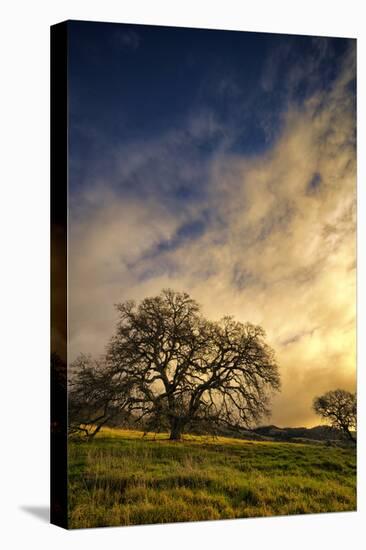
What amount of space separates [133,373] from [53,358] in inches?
31.1

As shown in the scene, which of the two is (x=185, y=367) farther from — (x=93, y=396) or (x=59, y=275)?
(x=59, y=275)

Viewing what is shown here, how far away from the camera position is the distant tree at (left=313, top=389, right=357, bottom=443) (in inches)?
627

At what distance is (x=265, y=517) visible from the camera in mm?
15414

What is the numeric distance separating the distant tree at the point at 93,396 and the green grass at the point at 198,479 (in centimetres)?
16

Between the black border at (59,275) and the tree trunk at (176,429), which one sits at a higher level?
the black border at (59,275)

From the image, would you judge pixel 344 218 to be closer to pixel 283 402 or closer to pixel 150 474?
pixel 283 402

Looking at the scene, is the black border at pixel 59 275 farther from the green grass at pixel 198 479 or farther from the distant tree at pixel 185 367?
the distant tree at pixel 185 367

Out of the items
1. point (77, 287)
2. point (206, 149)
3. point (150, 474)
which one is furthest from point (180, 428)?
point (206, 149)

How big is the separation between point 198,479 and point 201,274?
6.56ft

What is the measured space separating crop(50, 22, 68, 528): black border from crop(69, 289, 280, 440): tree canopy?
310 mm

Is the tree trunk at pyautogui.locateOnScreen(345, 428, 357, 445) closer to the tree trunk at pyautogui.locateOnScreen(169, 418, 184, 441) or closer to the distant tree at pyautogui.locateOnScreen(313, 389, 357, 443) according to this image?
the distant tree at pyautogui.locateOnScreen(313, 389, 357, 443)

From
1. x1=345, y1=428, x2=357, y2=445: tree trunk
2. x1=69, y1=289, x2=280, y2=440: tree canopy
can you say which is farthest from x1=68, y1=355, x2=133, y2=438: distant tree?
x1=345, y1=428, x2=357, y2=445: tree trunk

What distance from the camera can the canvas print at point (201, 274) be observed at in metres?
14.7

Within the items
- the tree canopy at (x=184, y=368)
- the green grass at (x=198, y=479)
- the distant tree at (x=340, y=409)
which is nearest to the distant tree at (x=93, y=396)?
the tree canopy at (x=184, y=368)
